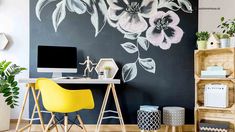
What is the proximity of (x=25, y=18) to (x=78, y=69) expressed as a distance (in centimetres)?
127

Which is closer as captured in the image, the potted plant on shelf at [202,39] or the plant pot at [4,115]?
the potted plant on shelf at [202,39]

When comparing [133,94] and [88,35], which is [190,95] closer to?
[133,94]

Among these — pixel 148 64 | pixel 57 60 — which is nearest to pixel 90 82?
pixel 57 60

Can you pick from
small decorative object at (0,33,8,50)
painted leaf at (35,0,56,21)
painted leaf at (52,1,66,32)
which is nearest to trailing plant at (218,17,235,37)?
painted leaf at (52,1,66,32)

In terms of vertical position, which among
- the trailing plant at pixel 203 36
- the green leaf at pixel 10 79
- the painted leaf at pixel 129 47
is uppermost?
the trailing plant at pixel 203 36

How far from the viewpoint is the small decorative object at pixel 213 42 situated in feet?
10.0

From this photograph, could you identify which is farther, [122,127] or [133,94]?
[133,94]

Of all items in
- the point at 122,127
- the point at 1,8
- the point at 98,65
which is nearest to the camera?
the point at 122,127

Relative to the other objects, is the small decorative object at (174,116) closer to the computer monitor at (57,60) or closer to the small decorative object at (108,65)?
the small decorative object at (108,65)

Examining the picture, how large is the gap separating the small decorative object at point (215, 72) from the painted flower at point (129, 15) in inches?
42.9

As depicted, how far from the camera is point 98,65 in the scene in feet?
11.0

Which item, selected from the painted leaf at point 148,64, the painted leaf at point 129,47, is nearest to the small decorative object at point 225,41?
the painted leaf at point 148,64

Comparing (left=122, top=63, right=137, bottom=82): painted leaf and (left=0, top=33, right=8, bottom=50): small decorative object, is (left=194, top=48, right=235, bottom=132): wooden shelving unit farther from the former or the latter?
(left=0, top=33, right=8, bottom=50): small decorative object

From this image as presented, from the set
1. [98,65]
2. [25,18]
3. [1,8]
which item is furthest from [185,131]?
[1,8]
